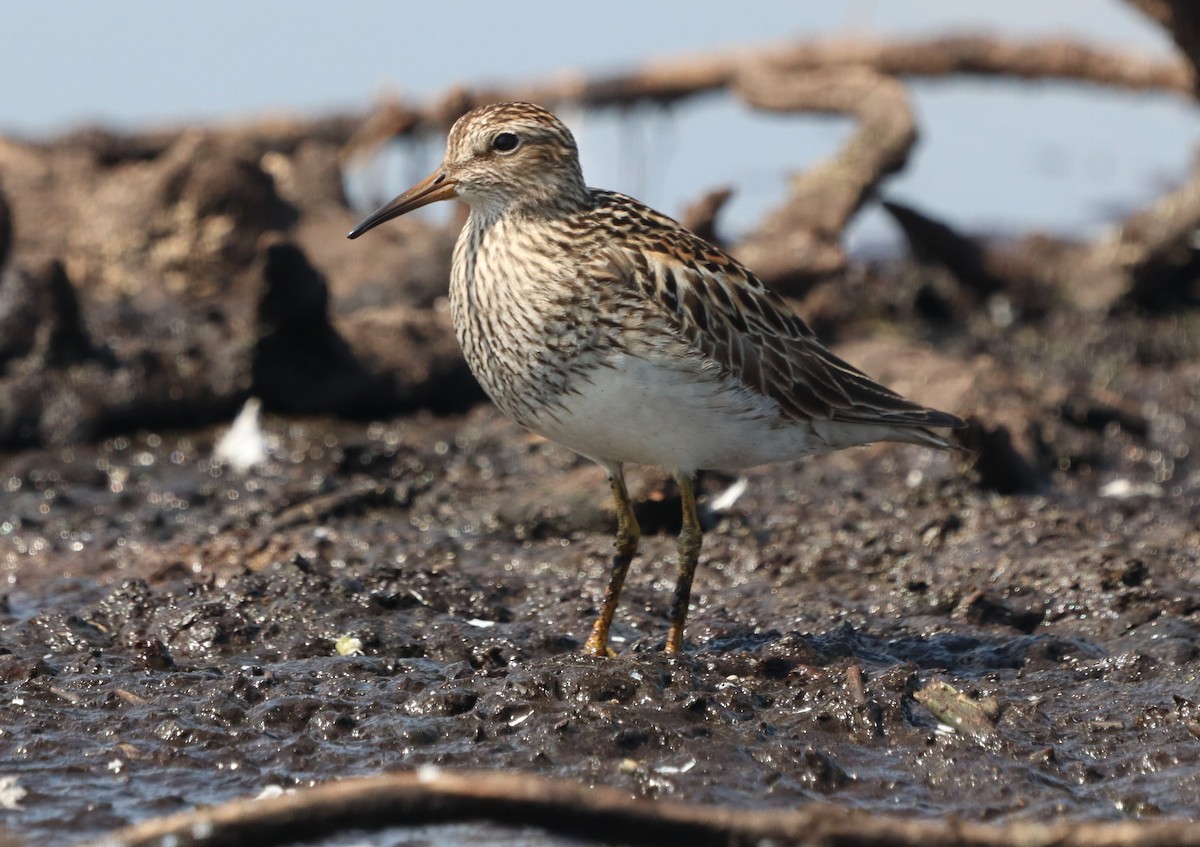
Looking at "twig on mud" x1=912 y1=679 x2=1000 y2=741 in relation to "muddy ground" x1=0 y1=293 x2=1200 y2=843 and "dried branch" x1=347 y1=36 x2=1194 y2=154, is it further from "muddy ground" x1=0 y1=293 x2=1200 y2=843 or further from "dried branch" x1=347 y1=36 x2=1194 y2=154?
"dried branch" x1=347 y1=36 x2=1194 y2=154

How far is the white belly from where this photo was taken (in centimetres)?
646

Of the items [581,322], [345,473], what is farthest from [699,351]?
[345,473]

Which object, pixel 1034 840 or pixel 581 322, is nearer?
pixel 1034 840

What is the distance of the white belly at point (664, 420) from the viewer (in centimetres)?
646

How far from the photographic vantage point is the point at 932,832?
400 centimetres

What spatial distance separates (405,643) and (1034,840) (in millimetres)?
3635

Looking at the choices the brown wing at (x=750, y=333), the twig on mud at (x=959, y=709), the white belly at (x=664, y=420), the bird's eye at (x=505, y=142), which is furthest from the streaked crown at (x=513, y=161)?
the twig on mud at (x=959, y=709)

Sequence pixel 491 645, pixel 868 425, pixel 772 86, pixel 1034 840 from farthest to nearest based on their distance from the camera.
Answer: pixel 772 86 → pixel 868 425 → pixel 491 645 → pixel 1034 840

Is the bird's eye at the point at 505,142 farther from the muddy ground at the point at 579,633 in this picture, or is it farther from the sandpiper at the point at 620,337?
the muddy ground at the point at 579,633

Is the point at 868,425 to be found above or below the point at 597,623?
above

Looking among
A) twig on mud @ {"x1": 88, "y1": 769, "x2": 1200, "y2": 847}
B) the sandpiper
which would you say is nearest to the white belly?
the sandpiper

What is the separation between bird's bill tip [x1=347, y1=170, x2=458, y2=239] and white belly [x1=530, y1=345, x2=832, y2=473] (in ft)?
4.06

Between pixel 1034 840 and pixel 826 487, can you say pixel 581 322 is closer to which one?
pixel 1034 840

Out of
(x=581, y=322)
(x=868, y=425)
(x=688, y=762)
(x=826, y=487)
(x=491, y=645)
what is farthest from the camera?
(x=826, y=487)
